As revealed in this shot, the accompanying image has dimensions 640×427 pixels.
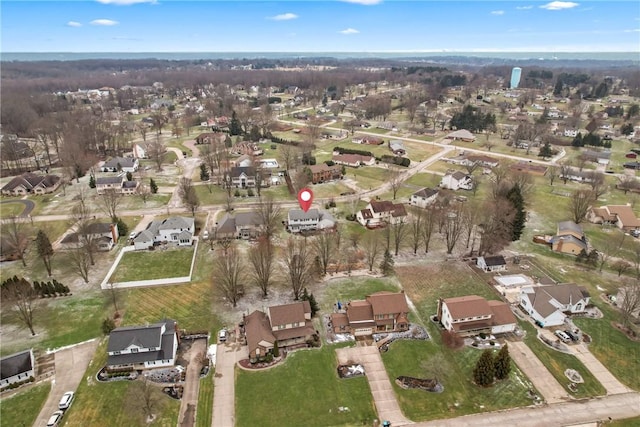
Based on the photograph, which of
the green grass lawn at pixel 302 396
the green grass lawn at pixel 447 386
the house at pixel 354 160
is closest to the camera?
the green grass lawn at pixel 302 396

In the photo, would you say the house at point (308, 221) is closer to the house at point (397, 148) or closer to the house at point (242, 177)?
the house at point (242, 177)

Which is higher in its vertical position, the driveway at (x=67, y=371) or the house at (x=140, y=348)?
the house at (x=140, y=348)

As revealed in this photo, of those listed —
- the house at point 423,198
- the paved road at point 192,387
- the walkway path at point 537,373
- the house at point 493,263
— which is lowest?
the walkway path at point 537,373

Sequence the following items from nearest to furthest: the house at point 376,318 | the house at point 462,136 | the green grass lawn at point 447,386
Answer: the green grass lawn at point 447,386 < the house at point 376,318 < the house at point 462,136

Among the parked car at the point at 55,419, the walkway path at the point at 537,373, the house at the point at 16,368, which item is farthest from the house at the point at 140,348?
the walkway path at the point at 537,373

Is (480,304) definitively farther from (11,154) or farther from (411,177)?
(11,154)
